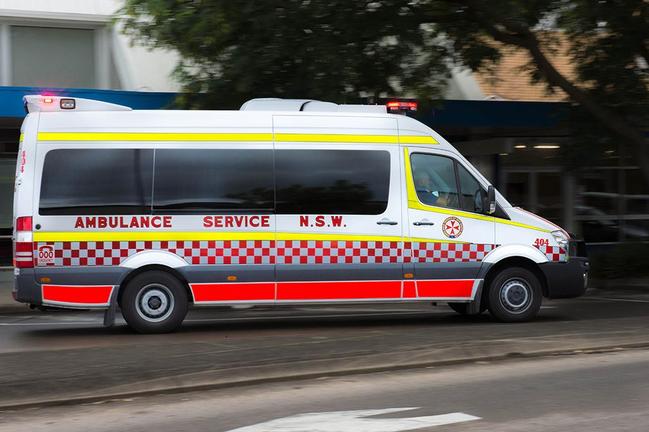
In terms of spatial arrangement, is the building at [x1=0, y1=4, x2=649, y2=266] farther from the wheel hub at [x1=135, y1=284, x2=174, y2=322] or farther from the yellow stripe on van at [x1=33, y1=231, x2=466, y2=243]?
the wheel hub at [x1=135, y1=284, x2=174, y2=322]

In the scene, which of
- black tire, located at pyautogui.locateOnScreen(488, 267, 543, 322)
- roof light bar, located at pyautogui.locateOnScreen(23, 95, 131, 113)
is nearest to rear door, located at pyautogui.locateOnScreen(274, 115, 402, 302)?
black tire, located at pyautogui.locateOnScreen(488, 267, 543, 322)

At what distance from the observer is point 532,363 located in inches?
309

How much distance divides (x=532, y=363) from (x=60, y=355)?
436 cm

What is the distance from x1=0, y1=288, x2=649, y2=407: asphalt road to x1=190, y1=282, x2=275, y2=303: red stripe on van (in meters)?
0.44

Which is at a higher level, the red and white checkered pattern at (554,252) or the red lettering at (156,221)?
the red lettering at (156,221)

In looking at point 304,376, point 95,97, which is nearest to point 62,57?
point 95,97

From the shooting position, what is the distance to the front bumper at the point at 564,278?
417 inches

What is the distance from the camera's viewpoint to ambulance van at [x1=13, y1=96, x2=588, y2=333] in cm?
966

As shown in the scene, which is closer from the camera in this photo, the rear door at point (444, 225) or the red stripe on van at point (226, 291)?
the red stripe on van at point (226, 291)

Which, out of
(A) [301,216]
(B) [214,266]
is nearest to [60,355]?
(B) [214,266]

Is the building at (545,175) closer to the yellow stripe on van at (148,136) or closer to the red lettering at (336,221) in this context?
the red lettering at (336,221)

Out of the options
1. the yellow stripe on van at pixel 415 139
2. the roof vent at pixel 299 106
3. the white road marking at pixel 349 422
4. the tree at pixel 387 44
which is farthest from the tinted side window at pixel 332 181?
the white road marking at pixel 349 422

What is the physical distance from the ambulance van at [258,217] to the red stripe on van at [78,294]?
14 millimetres

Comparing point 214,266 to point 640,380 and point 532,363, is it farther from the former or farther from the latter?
point 640,380
